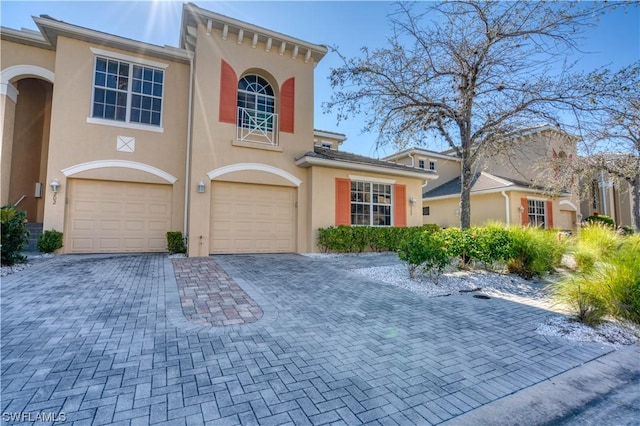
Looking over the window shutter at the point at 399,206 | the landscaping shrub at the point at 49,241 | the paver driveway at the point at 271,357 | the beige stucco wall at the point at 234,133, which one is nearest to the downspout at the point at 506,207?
the window shutter at the point at 399,206

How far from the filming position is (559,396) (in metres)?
2.64

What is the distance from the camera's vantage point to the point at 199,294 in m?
5.38

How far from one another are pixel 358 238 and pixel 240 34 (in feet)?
28.4

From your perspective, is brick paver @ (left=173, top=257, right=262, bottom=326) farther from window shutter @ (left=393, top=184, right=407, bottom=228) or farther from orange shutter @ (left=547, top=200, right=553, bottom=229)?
orange shutter @ (left=547, top=200, right=553, bottom=229)

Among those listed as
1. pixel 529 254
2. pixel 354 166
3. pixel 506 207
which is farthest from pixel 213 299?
pixel 506 207

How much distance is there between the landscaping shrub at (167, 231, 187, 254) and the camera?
33.3 feet

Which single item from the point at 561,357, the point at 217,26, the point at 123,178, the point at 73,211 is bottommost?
the point at 561,357

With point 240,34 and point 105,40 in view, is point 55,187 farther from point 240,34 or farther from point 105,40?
point 240,34

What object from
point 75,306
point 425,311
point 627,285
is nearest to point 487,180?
point 627,285

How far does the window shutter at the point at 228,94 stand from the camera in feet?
34.9

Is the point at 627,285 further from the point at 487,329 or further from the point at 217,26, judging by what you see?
the point at 217,26

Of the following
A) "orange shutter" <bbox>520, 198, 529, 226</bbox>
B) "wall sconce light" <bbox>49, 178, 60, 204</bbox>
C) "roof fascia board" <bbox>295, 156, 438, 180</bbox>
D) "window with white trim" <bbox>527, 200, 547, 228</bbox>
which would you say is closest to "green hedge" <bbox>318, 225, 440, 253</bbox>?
"roof fascia board" <bbox>295, 156, 438, 180</bbox>

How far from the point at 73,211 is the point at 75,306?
273 inches

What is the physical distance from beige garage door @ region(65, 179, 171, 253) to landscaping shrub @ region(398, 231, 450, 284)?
8.54 metres
